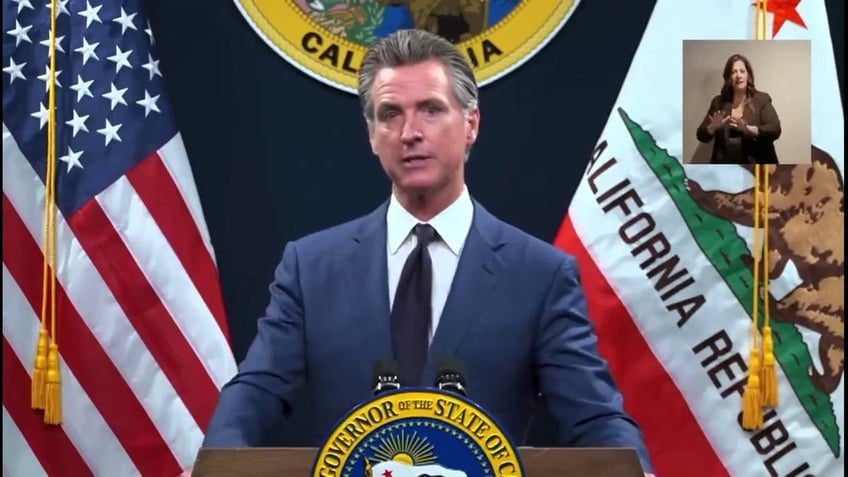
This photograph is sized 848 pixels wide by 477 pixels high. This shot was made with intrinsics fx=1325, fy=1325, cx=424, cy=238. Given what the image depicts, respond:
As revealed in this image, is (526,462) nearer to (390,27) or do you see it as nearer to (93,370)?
(93,370)

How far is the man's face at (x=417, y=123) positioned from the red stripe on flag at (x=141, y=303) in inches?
36.2

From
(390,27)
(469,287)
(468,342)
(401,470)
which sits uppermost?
(390,27)

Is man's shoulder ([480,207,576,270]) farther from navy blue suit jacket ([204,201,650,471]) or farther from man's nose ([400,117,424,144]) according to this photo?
man's nose ([400,117,424,144])

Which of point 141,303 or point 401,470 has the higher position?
point 141,303

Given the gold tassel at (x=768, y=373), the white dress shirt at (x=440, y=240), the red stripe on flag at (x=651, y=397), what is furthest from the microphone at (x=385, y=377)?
the gold tassel at (x=768, y=373)

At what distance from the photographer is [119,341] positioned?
321 cm

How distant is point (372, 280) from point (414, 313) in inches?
4.2

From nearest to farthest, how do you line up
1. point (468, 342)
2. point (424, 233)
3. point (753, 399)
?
point (468, 342) → point (424, 233) → point (753, 399)

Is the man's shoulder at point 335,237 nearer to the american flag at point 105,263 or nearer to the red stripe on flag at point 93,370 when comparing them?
the american flag at point 105,263

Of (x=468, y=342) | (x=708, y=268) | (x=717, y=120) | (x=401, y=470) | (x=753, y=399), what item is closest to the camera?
(x=401, y=470)

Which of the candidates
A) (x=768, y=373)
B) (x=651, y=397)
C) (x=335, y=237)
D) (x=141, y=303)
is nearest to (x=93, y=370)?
(x=141, y=303)

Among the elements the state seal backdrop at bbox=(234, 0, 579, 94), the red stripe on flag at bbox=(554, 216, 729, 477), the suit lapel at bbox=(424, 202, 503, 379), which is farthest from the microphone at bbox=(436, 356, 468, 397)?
the state seal backdrop at bbox=(234, 0, 579, 94)

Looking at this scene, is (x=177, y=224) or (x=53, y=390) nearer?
(x=53, y=390)

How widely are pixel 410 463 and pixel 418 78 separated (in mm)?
866
